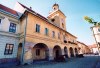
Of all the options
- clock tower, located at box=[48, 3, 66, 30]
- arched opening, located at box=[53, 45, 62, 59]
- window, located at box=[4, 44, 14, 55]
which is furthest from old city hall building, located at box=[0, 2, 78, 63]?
clock tower, located at box=[48, 3, 66, 30]

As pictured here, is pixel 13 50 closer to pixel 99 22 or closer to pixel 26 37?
pixel 26 37

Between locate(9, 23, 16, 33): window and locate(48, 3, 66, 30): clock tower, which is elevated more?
locate(48, 3, 66, 30): clock tower

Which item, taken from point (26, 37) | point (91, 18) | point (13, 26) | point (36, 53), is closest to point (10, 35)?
point (13, 26)

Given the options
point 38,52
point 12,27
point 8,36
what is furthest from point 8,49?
point 38,52

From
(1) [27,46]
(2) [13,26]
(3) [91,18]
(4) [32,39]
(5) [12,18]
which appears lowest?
(1) [27,46]

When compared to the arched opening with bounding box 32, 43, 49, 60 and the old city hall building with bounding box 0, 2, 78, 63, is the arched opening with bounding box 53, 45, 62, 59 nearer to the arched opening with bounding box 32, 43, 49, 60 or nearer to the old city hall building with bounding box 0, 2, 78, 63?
the old city hall building with bounding box 0, 2, 78, 63

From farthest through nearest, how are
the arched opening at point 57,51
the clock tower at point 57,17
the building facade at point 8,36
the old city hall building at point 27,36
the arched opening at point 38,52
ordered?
the clock tower at point 57,17 < the arched opening at point 57,51 < the arched opening at point 38,52 < the old city hall building at point 27,36 < the building facade at point 8,36

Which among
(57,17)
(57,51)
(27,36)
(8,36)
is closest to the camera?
(27,36)

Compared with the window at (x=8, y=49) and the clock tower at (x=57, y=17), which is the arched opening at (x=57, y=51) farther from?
the window at (x=8, y=49)

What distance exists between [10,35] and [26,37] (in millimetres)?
2896

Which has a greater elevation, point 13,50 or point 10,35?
point 10,35

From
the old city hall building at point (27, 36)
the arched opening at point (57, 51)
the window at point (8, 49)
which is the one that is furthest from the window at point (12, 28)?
the arched opening at point (57, 51)

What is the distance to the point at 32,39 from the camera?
518 inches

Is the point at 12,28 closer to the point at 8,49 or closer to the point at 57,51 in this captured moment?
the point at 8,49
